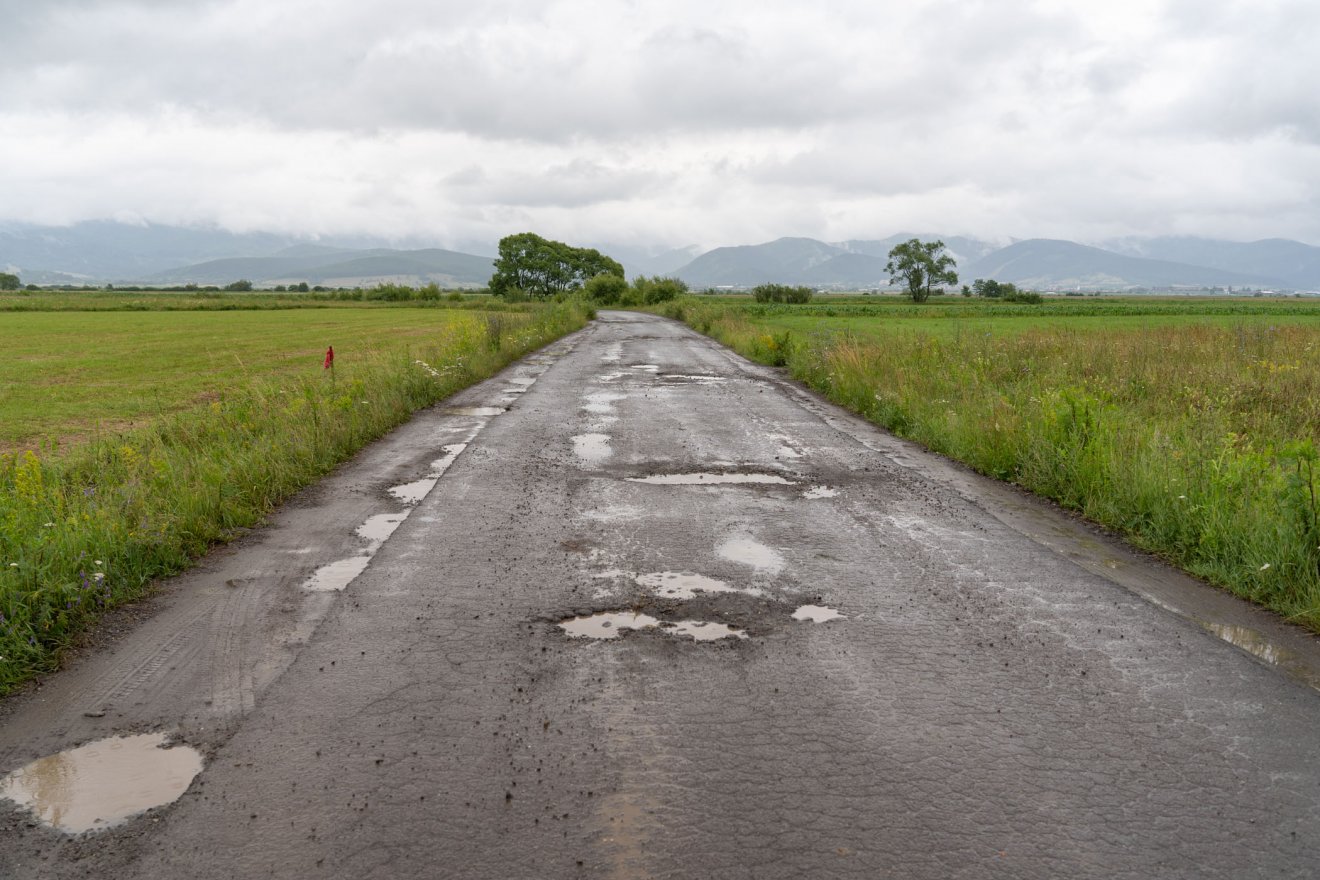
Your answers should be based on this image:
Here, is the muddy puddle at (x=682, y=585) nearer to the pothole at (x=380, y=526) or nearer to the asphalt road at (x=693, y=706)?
the asphalt road at (x=693, y=706)

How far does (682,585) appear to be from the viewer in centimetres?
526

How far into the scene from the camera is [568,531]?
647cm

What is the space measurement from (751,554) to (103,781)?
13.1 feet

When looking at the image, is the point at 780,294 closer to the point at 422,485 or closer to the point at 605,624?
→ the point at 422,485

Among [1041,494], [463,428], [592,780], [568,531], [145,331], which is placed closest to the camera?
[592,780]

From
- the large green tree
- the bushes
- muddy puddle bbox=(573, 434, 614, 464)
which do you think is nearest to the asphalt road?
muddy puddle bbox=(573, 434, 614, 464)

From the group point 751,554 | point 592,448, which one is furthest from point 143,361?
point 751,554

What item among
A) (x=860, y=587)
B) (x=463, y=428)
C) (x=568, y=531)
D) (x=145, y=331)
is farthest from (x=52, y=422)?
(x=145, y=331)

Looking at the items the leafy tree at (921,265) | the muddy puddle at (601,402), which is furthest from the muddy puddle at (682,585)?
the leafy tree at (921,265)

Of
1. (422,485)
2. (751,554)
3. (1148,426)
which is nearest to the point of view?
(751,554)

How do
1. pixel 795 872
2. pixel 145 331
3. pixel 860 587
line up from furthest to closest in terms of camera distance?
pixel 145 331 → pixel 860 587 → pixel 795 872

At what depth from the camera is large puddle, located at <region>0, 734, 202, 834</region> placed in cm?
294

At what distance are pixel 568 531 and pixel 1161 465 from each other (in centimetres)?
508

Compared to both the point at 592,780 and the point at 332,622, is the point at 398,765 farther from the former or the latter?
the point at 332,622
